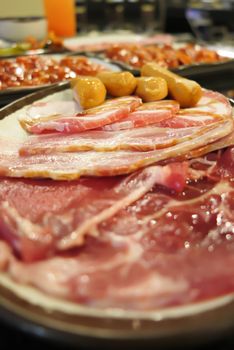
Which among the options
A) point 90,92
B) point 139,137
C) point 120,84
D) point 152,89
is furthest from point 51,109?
point 139,137

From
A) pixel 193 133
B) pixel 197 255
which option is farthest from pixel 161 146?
pixel 197 255

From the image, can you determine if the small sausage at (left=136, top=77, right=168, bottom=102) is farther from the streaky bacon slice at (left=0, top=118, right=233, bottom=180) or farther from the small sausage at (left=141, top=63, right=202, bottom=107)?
the streaky bacon slice at (left=0, top=118, right=233, bottom=180)

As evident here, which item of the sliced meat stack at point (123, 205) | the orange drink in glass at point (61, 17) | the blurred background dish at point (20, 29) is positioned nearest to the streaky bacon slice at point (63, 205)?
the sliced meat stack at point (123, 205)

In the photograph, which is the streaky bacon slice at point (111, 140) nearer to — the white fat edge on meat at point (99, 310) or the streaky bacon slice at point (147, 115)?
the streaky bacon slice at point (147, 115)

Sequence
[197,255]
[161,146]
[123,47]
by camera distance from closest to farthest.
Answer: [197,255]
[161,146]
[123,47]

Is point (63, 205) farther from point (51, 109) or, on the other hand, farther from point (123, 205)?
point (51, 109)

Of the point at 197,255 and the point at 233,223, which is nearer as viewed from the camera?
the point at 197,255

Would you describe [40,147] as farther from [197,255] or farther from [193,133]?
[197,255]
